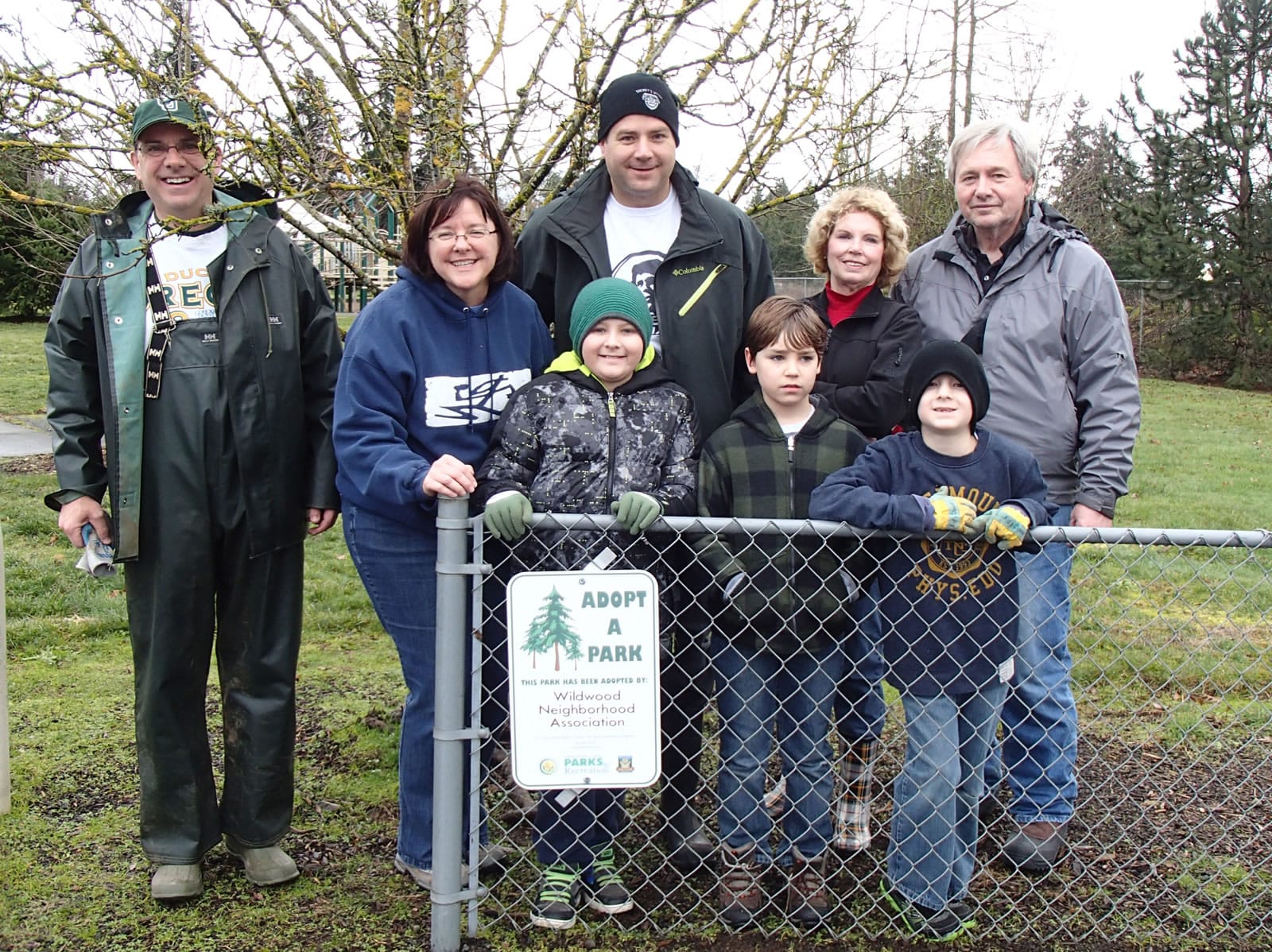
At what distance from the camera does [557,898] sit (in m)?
3.02

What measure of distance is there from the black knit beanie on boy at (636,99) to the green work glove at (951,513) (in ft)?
4.76

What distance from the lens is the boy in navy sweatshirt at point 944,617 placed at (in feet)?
9.62

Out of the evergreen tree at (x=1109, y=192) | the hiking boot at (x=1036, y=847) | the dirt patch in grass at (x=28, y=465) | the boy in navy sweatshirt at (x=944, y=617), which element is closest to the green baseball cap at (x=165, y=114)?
the boy in navy sweatshirt at (x=944, y=617)

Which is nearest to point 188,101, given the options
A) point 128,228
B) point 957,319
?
point 128,228

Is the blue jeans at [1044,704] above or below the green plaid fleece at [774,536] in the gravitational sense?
below

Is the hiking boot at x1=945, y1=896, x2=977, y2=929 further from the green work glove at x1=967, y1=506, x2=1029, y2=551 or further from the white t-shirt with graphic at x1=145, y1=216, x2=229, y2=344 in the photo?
the white t-shirt with graphic at x1=145, y1=216, x2=229, y2=344

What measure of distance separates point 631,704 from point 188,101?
6.84 ft

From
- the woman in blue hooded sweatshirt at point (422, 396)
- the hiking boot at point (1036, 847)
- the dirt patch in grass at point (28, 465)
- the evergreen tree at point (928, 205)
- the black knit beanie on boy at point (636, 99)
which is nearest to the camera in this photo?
the woman in blue hooded sweatshirt at point (422, 396)

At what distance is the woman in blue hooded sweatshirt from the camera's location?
119 inches

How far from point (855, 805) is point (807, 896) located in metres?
0.47

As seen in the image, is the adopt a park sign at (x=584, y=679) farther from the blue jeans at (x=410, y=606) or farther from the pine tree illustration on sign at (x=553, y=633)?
the blue jeans at (x=410, y=606)

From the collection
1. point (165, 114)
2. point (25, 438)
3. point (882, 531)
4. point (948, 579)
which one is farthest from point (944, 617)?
point (25, 438)

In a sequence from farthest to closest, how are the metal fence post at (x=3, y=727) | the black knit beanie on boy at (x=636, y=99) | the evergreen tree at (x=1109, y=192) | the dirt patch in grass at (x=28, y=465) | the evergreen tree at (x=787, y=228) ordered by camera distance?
the evergreen tree at (x=1109, y=192) < the dirt patch in grass at (x=28, y=465) < the evergreen tree at (x=787, y=228) < the metal fence post at (x=3, y=727) < the black knit beanie on boy at (x=636, y=99)

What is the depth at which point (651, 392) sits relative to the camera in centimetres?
311
